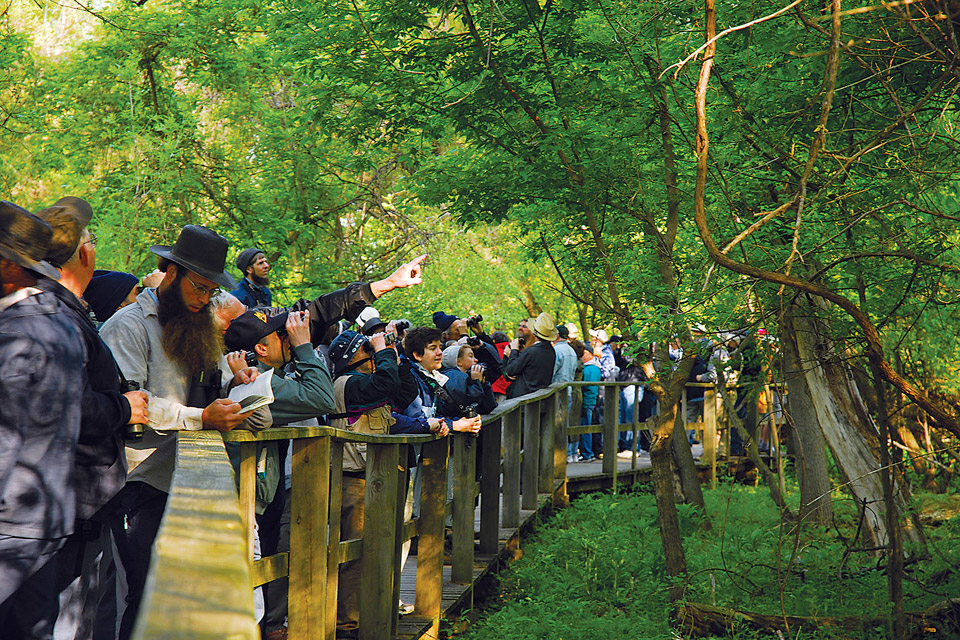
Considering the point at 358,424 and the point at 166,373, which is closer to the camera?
the point at 166,373

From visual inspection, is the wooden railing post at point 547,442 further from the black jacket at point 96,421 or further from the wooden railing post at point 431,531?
the black jacket at point 96,421

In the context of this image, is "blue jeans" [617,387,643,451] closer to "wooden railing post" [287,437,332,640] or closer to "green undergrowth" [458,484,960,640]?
"green undergrowth" [458,484,960,640]

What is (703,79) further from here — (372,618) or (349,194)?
(349,194)

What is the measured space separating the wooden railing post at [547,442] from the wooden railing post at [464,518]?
13.6ft

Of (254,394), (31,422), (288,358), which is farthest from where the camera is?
(288,358)

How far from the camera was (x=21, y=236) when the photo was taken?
334 cm

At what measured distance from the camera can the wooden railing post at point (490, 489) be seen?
8289 millimetres

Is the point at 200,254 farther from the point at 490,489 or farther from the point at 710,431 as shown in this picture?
the point at 710,431

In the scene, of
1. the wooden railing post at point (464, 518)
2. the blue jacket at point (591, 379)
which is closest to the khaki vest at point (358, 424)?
the wooden railing post at point (464, 518)

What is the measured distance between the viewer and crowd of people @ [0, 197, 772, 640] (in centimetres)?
316

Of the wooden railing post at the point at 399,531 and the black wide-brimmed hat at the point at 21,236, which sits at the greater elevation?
the black wide-brimmed hat at the point at 21,236

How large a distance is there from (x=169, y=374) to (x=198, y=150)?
1393cm

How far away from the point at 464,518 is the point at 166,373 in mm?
3566

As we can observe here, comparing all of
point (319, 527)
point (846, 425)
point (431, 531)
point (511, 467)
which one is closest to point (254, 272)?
point (431, 531)
